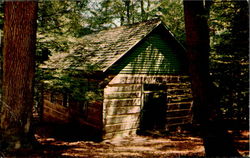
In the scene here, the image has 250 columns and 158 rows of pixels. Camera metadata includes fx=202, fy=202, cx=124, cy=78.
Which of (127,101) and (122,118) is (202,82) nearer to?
(127,101)

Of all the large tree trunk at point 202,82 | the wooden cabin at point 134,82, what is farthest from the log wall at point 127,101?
the large tree trunk at point 202,82

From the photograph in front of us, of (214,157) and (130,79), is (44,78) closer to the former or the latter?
(130,79)

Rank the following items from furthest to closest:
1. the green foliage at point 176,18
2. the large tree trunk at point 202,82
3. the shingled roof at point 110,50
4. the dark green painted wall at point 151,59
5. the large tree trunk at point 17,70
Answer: the green foliage at point 176,18, the dark green painted wall at point 151,59, the shingled roof at point 110,50, the large tree trunk at point 202,82, the large tree trunk at point 17,70

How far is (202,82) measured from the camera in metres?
5.59

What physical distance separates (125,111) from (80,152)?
320 cm

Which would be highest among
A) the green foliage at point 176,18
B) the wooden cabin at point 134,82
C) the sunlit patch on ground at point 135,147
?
the green foliage at point 176,18

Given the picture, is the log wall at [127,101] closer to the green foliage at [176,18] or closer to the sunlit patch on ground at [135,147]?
the sunlit patch on ground at [135,147]

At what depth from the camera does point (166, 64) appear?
38.0ft

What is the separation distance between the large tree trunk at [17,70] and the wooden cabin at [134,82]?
403 centimetres

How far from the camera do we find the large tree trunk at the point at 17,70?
4578 mm

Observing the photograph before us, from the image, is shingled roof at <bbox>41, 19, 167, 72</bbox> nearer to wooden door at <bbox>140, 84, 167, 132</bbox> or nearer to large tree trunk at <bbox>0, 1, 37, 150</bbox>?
wooden door at <bbox>140, 84, 167, 132</bbox>

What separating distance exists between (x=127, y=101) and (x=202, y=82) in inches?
207

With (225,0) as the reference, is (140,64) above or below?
below

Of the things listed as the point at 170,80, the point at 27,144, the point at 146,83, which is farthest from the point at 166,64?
the point at 27,144
